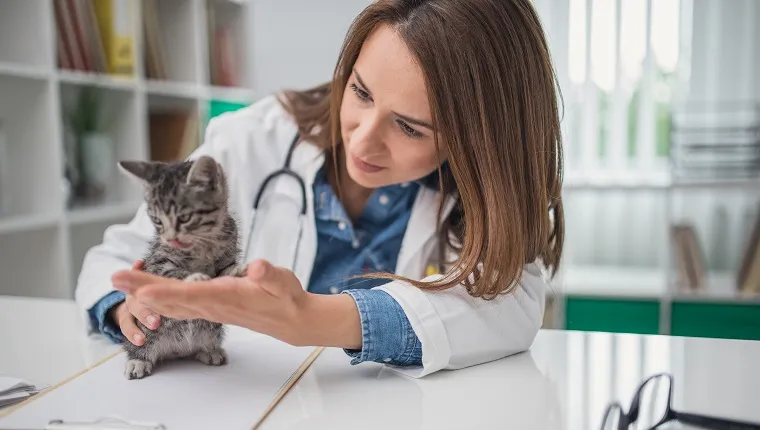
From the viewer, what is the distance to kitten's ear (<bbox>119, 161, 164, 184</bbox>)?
2.03ft

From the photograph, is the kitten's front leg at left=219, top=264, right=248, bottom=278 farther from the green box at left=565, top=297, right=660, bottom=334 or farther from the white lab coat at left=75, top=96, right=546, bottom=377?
the green box at left=565, top=297, right=660, bottom=334

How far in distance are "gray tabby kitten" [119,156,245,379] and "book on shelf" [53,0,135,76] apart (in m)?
1.71

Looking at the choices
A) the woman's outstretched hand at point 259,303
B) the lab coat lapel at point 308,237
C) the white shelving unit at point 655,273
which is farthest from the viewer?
the white shelving unit at point 655,273

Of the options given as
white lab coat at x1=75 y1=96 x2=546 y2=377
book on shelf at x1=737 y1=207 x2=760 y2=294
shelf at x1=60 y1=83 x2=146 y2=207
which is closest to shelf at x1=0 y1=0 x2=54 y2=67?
shelf at x1=60 y1=83 x2=146 y2=207

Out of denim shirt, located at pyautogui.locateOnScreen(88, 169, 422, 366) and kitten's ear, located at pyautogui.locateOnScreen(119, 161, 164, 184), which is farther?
denim shirt, located at pyautogui.locateOnScreen(88, 169, 422, 366)

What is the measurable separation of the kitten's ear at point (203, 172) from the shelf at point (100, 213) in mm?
1588

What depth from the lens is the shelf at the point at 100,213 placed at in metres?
2.14

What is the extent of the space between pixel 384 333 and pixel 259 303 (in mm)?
173

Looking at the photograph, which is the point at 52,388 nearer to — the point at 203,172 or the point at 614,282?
the point at 203,172

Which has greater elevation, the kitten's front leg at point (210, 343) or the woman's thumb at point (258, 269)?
the woman's thumb at point (258, 269)

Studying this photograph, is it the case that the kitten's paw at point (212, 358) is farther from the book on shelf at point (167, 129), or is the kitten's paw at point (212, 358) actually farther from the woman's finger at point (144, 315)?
the book on shelf at point (167, 129)

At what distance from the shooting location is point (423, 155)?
89cm

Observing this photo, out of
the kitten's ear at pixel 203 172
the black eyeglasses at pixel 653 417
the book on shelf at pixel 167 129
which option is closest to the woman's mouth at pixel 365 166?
the kitten's ear at pixel 203 172

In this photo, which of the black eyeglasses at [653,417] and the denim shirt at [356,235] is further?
the denim shirt at [356,235]
